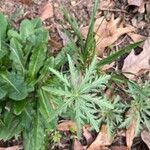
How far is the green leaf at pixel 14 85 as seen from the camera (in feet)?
7.71

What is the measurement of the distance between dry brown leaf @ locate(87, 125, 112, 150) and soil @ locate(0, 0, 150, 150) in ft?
0.25

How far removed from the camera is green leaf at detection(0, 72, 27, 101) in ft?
7.71

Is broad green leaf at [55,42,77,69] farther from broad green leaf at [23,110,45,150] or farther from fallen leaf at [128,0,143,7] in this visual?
fallen leaf at [128,0,143,7]

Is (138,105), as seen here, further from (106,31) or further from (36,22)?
(36,22)

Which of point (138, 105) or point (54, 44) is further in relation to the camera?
point (54, 44)

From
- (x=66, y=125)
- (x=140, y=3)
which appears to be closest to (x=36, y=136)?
(x=66, y=125)

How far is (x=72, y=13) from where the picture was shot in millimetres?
2928

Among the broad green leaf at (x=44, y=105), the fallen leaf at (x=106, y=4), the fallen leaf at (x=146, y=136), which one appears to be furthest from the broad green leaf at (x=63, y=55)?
the fallen leaf at (x=146, y=136)

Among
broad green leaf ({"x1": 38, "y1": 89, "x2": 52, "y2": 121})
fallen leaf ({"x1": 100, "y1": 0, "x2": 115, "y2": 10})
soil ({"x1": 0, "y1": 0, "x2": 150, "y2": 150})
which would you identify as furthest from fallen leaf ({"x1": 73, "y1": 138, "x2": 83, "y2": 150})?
fallen leaf ({"x1": 100, "y1": 0, "x2": 115, "y2": 10})

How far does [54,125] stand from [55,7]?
0.88 metres

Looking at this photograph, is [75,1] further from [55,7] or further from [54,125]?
[54,125]

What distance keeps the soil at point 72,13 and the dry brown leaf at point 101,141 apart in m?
0.08

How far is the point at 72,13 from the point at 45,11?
0.19 m

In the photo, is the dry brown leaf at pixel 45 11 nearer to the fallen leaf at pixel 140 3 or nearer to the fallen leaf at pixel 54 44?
the fallen leaf at pixel 54 44
